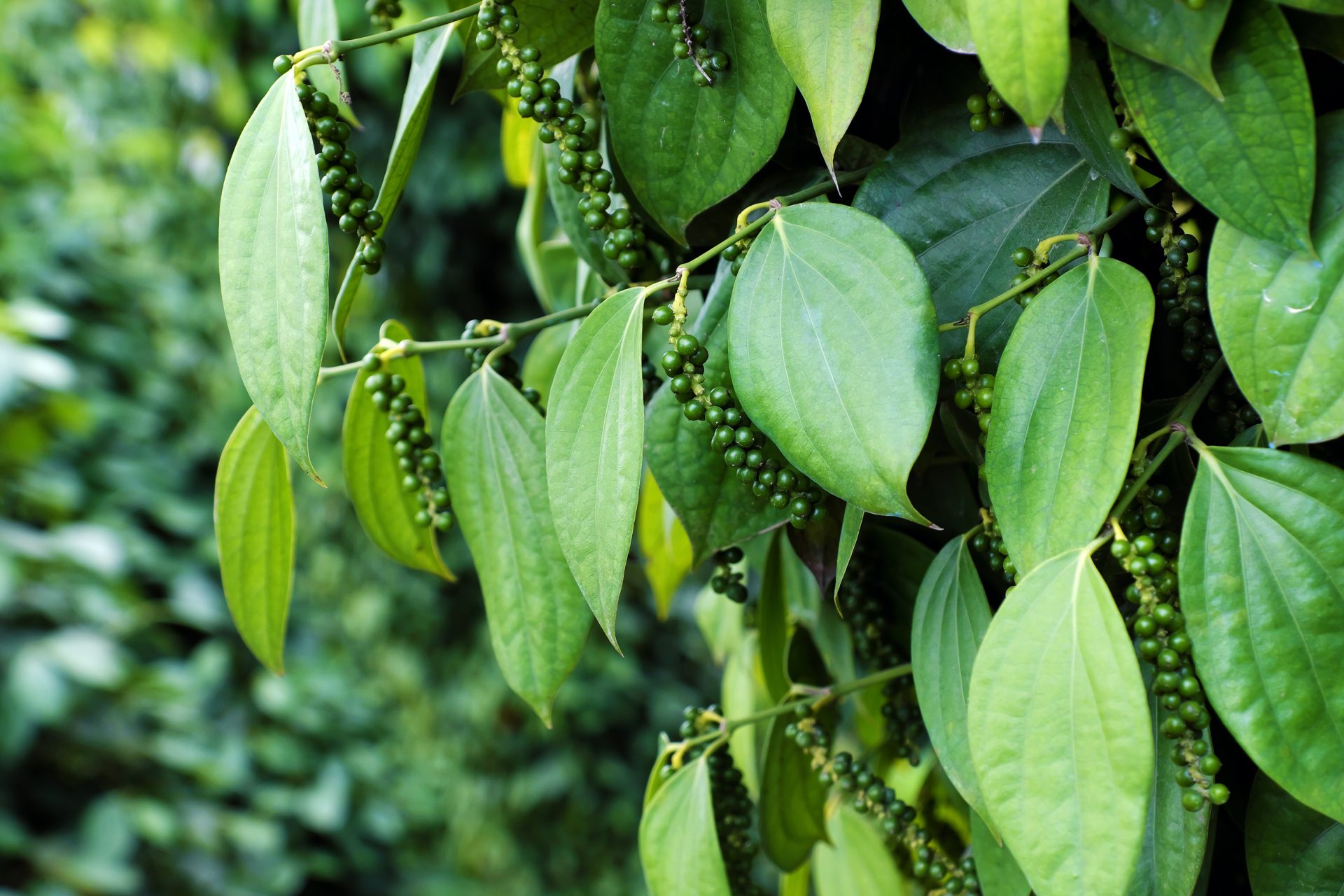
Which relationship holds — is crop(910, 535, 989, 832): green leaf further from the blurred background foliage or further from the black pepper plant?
the blurred background foliage

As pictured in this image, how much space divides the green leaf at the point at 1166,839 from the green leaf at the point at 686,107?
0.20 meters

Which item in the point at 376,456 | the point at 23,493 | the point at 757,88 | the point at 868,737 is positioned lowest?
the point at 868,737

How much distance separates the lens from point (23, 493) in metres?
1.26

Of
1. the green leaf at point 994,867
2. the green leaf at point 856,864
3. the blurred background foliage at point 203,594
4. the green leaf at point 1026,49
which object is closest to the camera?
the green leaf at point 1026,49

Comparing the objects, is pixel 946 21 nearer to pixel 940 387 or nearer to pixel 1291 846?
pixel 940 387

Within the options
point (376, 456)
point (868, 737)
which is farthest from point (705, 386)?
point (868, 737)

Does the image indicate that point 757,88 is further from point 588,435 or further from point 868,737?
point 868,737

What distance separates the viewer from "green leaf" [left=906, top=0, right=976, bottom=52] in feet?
0.86

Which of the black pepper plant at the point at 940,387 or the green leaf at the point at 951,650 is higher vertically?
the black pepper plant at the point at 940,387

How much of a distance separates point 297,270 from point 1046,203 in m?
0.22

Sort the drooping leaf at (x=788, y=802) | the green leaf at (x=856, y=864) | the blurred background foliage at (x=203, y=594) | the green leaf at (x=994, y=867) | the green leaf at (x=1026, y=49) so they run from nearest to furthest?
the green leaf at (x=1026, y=49)
the green leaf at (x=994, y=867)
the drooping leaf at (x=788, y=802)
the green leaf at (x=856, y=864)
the blurred background foliage at (x=203, y=594)

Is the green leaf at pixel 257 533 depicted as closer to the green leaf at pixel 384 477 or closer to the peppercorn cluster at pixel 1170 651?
the green leaf at pixel 384 477

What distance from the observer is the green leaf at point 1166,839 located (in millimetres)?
284

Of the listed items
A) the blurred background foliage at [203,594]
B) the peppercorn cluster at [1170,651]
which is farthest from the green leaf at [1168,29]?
the blurred background foliage at [203,594]
